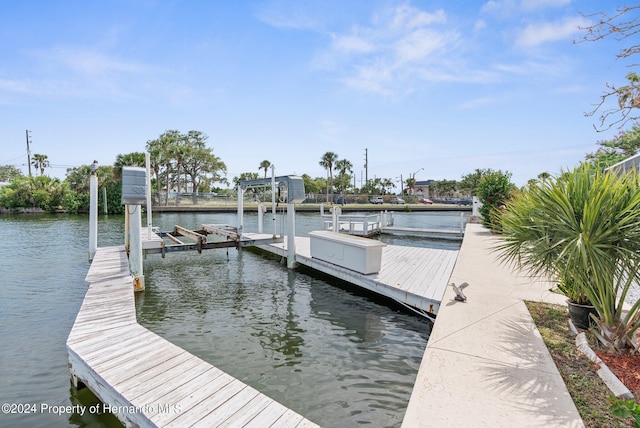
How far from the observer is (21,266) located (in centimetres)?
965

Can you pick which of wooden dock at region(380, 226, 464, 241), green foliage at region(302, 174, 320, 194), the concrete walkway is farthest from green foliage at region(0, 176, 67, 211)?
the concrete walkway

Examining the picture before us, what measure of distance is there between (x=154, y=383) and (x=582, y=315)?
4.64 metres

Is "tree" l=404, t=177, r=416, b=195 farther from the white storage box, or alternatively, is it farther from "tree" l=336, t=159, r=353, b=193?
the white storage box

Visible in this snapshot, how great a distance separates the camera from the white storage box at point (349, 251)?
6.82 m

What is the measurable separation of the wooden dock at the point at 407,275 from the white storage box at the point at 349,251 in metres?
0.14

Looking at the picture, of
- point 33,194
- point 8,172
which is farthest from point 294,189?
point 8,172

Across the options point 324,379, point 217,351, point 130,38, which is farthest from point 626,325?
point 130,38

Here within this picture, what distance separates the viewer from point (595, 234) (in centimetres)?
286

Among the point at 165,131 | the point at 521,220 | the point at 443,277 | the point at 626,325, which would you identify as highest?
the point at 165,131

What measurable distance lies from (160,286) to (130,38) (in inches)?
268

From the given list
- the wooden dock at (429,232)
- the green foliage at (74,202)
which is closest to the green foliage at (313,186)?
the green foliage at (74,202)

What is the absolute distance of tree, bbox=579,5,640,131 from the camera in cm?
326

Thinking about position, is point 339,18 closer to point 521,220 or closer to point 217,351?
point 521,220

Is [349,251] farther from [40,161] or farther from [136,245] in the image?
[40,161]
